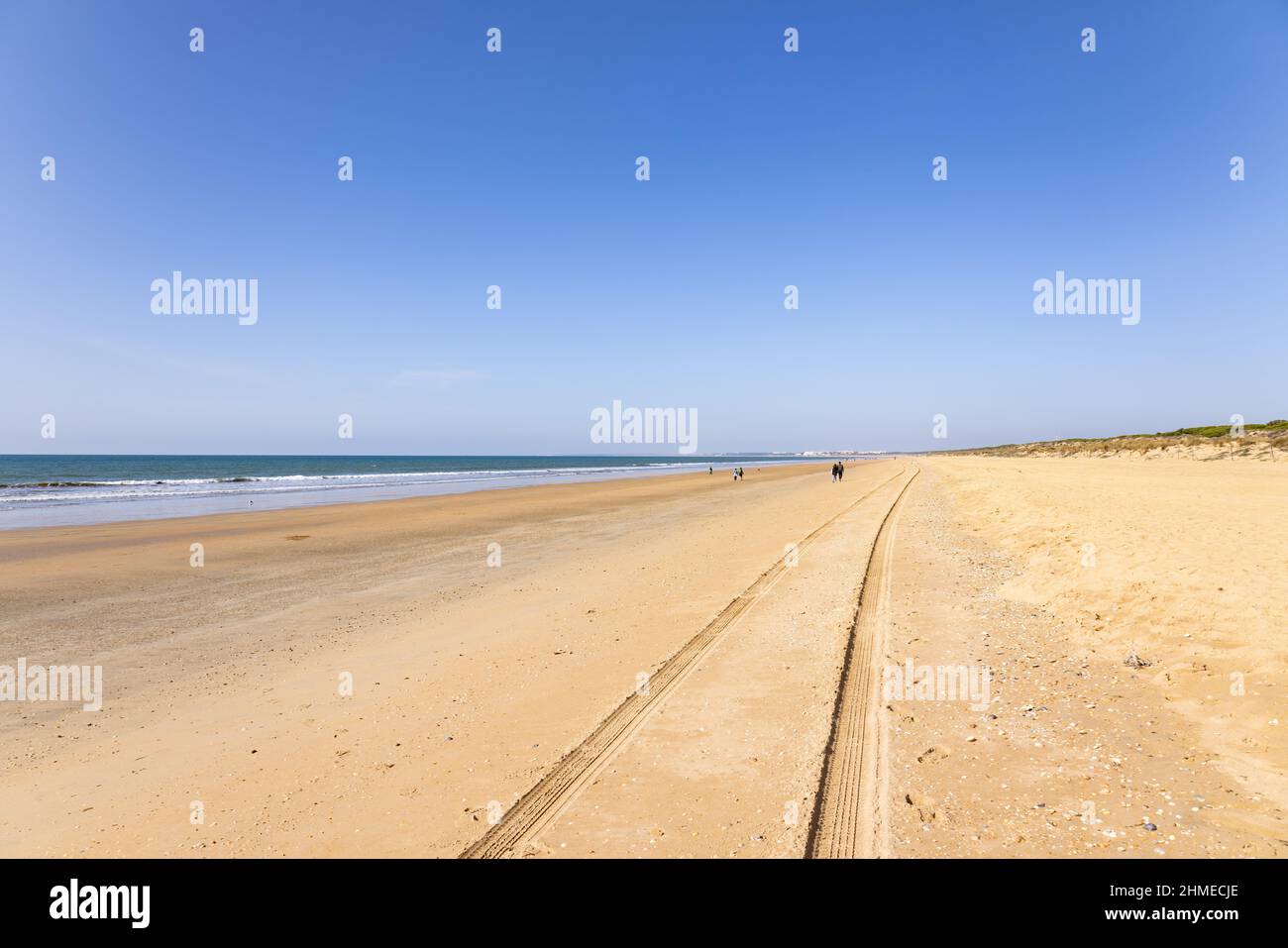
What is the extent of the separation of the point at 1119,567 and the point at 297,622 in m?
14.8

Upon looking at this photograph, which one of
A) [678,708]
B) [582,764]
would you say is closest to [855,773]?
[678,708]

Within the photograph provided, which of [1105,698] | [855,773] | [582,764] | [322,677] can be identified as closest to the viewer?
[855,773]

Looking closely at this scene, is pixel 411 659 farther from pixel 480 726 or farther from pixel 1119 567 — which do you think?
pixel 1119 567

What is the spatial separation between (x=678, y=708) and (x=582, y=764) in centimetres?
149

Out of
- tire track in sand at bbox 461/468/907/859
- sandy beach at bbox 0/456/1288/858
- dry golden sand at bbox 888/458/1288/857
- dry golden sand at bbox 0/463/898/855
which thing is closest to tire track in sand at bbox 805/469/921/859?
sandy beach at bbox 0/456/1288/858

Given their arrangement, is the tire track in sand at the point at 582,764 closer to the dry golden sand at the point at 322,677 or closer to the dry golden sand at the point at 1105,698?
the dry golden sand at the point at 322,677

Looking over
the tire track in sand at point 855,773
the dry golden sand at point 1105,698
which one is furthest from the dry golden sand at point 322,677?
the dry golden sand at point 1105,698

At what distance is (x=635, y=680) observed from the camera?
7465 millimetres

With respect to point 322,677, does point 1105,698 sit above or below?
above

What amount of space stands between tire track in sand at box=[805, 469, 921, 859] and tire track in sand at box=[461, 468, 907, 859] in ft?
6.15

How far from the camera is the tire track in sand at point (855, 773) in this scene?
13.7 ft

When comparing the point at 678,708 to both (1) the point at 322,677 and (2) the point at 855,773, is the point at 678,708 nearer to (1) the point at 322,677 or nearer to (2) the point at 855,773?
(2) the point at 855,773

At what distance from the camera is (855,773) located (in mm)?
5121

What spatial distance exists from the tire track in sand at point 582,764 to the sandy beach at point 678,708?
0.03 meters
